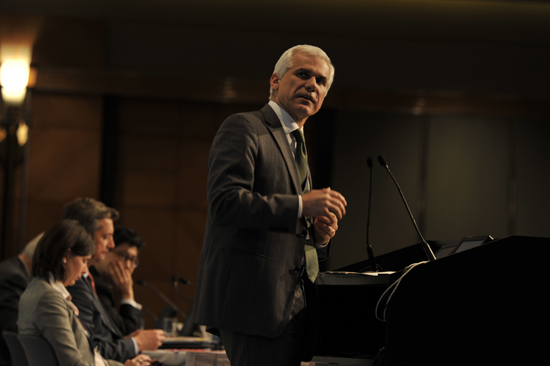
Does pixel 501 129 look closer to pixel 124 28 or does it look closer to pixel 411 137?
pixel 411 137

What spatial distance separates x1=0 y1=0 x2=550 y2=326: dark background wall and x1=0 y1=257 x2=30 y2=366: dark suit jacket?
343 cm

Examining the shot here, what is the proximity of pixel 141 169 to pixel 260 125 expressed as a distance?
5507 millimetres

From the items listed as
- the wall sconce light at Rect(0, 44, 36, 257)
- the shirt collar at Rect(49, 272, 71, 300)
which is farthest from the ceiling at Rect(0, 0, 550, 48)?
the shirt collar at Rect(49, 272, 71, 300)

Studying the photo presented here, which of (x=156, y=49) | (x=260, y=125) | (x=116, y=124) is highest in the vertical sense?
(x=156, y=49)

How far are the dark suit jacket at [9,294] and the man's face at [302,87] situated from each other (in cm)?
205

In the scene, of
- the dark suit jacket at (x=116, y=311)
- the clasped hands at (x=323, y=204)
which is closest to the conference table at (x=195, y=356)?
the clasped hands at (x=323, y=204)

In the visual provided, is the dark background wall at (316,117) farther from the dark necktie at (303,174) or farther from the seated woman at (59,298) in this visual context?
the dark necktie at (303,174)

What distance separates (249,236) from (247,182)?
134 millimetres

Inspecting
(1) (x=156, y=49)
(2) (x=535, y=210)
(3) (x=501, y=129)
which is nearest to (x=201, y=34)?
(1) (x=156, y=49)

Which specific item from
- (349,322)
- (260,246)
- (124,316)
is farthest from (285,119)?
(124,316)

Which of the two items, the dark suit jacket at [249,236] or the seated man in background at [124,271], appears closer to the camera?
the dark suit jacket at [249,236]

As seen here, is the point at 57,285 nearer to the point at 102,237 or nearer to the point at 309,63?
the point at 102,237

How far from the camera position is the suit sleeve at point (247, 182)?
152 cm

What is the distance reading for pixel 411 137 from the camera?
7.13 meters
